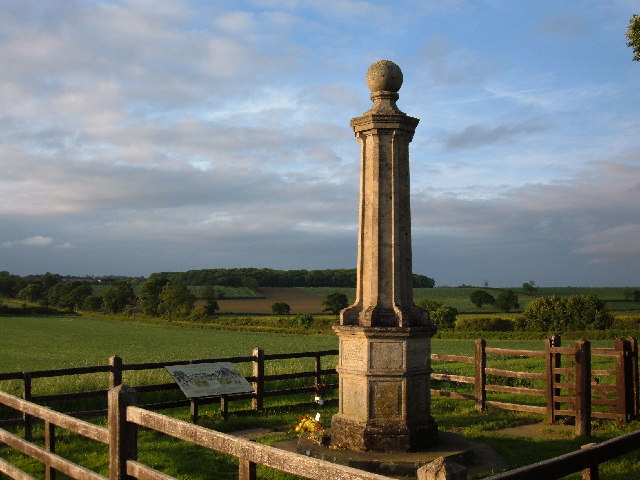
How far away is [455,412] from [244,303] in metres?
63.6

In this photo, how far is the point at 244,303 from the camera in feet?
249

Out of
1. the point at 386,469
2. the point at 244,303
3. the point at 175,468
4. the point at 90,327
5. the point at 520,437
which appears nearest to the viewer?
the point at 386,469

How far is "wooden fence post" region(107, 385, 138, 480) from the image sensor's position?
5.25m

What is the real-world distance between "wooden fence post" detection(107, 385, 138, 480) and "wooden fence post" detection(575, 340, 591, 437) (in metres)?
8.88

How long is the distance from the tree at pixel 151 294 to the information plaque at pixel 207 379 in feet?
216

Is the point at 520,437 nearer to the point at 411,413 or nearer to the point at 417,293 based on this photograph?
the point at 411,413

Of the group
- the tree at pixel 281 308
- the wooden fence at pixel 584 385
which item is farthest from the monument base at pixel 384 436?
the tree at pixel 281 308

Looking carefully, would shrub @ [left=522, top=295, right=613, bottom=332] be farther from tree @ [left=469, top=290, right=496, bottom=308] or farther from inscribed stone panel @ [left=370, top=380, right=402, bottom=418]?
inscribed stone panel @ [left=370, top=380, right=402, bottom=418]

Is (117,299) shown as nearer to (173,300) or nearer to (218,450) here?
(173,300)

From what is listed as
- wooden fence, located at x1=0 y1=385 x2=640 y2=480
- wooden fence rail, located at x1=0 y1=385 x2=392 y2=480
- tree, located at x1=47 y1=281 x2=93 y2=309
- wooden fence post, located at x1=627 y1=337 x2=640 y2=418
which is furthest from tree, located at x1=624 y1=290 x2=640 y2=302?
wooden fence rail, located at x1=0 y1=385 x2=392 y2=480

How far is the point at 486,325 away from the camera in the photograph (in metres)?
49.8

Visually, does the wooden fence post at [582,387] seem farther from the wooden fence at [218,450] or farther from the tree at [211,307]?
the tree at [211,307]

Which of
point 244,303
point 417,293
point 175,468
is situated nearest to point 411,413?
point 175,468

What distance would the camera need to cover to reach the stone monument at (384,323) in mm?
9164
